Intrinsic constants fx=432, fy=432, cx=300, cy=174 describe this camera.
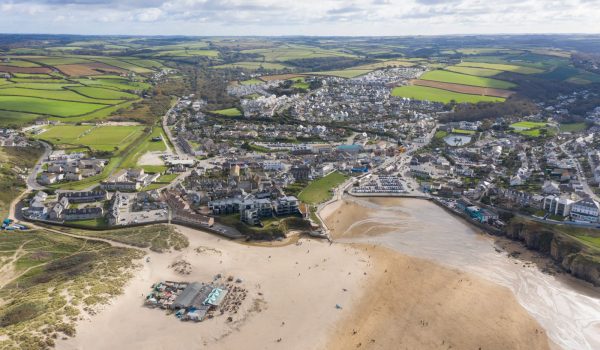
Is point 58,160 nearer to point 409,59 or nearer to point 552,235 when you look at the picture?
point 552,235

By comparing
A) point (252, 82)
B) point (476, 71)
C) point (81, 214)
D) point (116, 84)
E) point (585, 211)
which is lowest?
point (585, 211)

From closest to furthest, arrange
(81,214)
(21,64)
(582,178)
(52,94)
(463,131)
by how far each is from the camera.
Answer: (81,214) < (582,178) < (463,131) < (52,94) < (21,64)

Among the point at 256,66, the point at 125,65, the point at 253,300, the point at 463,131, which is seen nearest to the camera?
the point at 253,300

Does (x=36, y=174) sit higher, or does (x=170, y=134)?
(x=36, y=174)

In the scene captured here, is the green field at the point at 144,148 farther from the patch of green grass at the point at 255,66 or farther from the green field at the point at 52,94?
the patch of green grass at the point at 255,66

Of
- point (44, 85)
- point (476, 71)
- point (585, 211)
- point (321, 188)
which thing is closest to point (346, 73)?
point (476, 71)

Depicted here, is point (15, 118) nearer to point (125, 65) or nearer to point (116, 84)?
point (116, 84)

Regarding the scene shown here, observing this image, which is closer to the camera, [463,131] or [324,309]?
[324,309]
